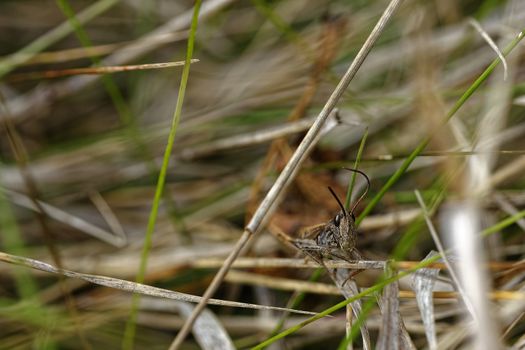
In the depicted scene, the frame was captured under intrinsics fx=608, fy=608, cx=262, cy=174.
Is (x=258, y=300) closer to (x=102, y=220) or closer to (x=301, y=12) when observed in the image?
(x=102, y=220)

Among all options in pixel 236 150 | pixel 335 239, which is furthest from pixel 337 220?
pixel 236 150

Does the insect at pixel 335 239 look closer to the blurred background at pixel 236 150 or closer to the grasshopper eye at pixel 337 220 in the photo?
the grasshopper eye at pixel 337 220

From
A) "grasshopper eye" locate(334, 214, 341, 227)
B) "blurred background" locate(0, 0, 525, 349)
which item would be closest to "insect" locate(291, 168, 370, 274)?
"grasshopper eye" locate(334, 214, 341, 227)

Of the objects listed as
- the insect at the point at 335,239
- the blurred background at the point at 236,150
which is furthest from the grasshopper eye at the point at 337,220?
the blurred background at the point at 236,150

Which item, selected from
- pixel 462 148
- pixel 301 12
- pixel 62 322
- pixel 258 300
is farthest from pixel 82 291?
pixel 301 12

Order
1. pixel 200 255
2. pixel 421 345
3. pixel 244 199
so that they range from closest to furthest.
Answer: pixel 421 345 < pixel 200 255 < pixel 244 199
